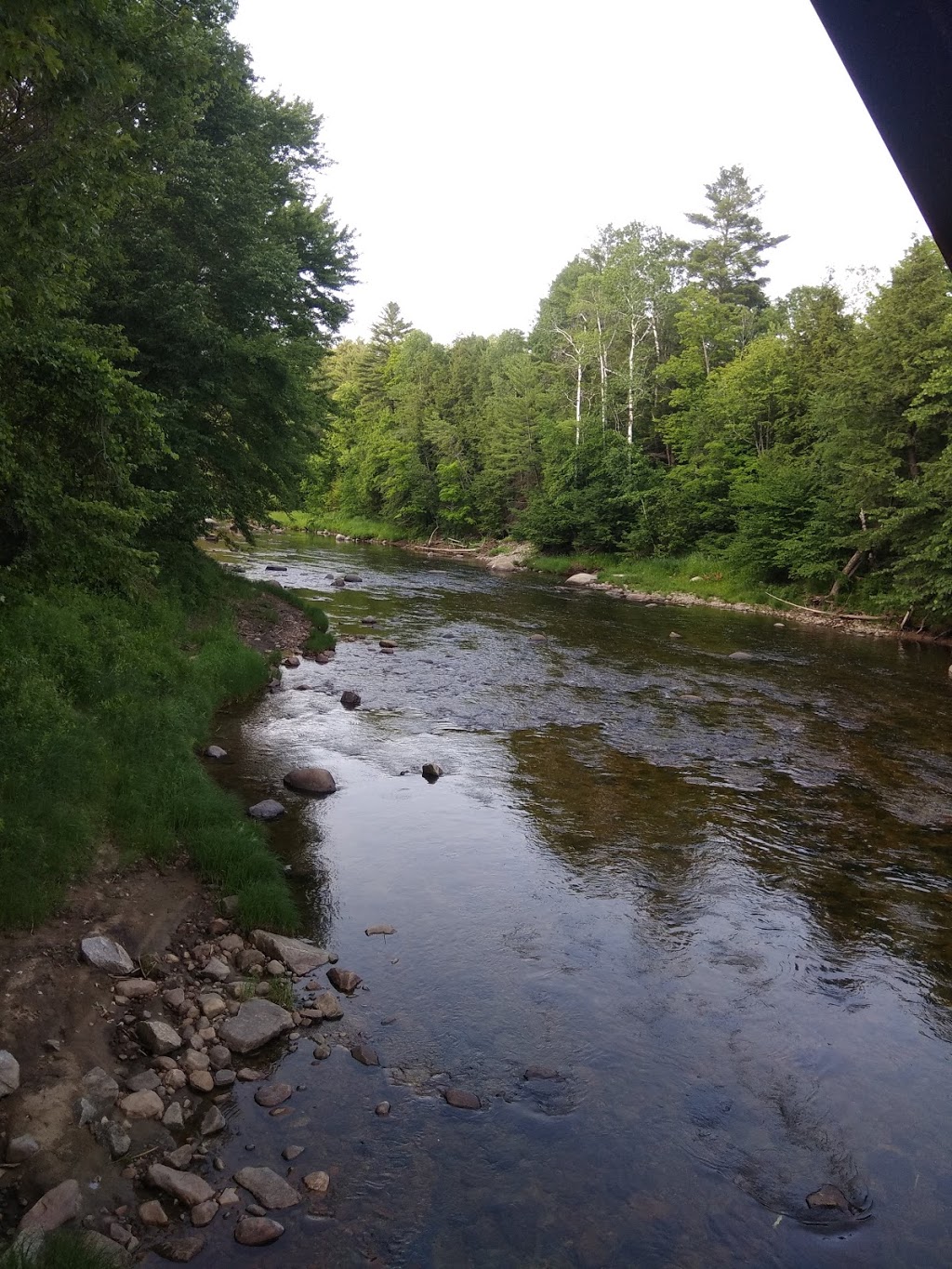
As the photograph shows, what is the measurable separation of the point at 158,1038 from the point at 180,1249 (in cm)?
176

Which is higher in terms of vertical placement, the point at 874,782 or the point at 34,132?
the point at 34,132

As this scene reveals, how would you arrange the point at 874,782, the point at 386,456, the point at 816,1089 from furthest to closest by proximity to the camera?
the point at 386,456 < the point at 874,782 < the point at 816,1089

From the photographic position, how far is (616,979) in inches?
313

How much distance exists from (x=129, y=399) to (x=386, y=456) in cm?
6338

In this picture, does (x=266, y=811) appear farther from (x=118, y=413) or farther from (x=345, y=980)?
(x=118, y=413)

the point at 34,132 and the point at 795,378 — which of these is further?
the point at 795,378

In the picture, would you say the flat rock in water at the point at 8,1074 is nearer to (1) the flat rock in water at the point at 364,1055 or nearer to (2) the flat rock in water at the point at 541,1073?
(1) the flat rock in water at the point at 364,1055

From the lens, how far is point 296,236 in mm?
22516

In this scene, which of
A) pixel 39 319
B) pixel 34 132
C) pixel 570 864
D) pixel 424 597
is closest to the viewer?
pixel 34 132

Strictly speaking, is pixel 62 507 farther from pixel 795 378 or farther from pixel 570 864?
pixel 795 378

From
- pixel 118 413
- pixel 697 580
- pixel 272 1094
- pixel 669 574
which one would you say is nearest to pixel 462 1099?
pixel 272 1094

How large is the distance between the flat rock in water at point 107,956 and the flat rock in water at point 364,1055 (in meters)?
2.02

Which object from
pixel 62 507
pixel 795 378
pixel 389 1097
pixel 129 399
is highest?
pixel 795 378

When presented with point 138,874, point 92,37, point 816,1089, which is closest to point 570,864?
point 816,1089
